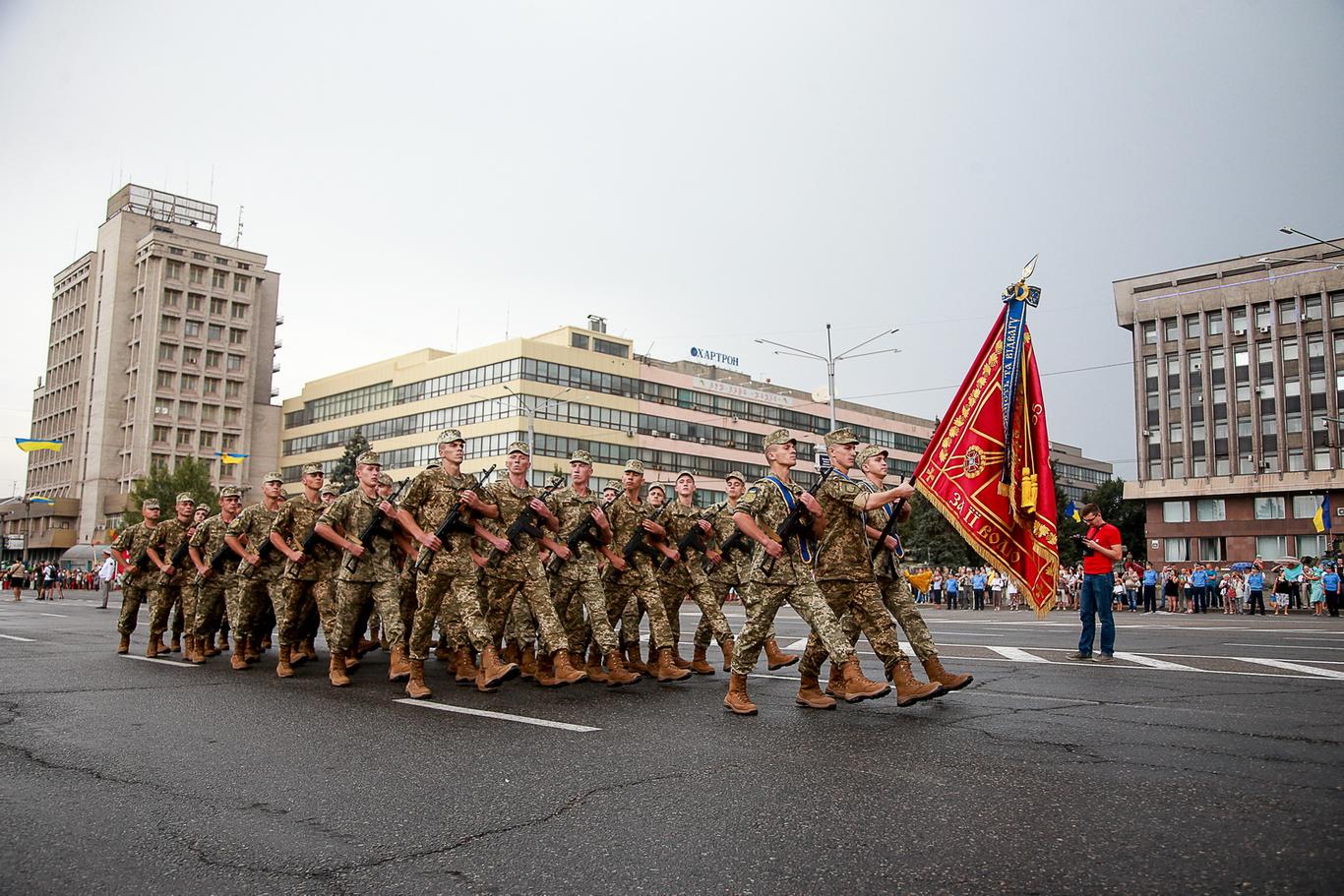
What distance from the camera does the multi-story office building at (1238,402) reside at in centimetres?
6397

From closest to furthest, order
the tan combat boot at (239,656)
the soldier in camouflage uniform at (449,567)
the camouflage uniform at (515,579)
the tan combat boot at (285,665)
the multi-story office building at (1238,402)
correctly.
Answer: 1. the soldier in camouflage uniform at (449,567)
2. the camouflage uniform at (515,579)
3. the tan combat boot at (285,665)
4. the tan combat boot at (239,656)
5. the multi-story office building at (1238,402)

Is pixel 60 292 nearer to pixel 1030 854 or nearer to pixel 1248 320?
pixel 1248 320

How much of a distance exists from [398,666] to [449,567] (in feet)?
4.72

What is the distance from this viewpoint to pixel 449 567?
350 inches

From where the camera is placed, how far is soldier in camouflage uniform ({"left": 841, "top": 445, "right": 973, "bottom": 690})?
7566 mm

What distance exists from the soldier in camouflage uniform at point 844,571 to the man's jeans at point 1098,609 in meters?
4.58

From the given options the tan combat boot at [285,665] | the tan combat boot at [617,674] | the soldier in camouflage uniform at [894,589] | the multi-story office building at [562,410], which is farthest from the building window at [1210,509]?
the tan combat boot at [285,665]

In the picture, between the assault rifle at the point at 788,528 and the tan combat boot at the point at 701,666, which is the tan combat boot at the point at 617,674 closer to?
the tan combat boot at the point at 701,666

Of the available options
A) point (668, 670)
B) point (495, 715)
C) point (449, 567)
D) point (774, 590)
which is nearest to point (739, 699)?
point (774, 590)

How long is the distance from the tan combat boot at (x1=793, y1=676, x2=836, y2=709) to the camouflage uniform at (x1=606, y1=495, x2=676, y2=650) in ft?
6.81

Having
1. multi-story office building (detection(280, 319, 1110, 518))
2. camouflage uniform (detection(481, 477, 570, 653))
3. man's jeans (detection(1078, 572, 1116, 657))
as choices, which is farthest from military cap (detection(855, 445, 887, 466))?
multi-story office building (detection(280, 319, 1110, 518))

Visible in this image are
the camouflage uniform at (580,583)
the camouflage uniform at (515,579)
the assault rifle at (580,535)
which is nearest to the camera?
the camouflage uniform at (515,579)

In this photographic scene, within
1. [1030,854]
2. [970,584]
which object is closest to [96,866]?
[1030,854]

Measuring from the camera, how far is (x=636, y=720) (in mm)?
6895
